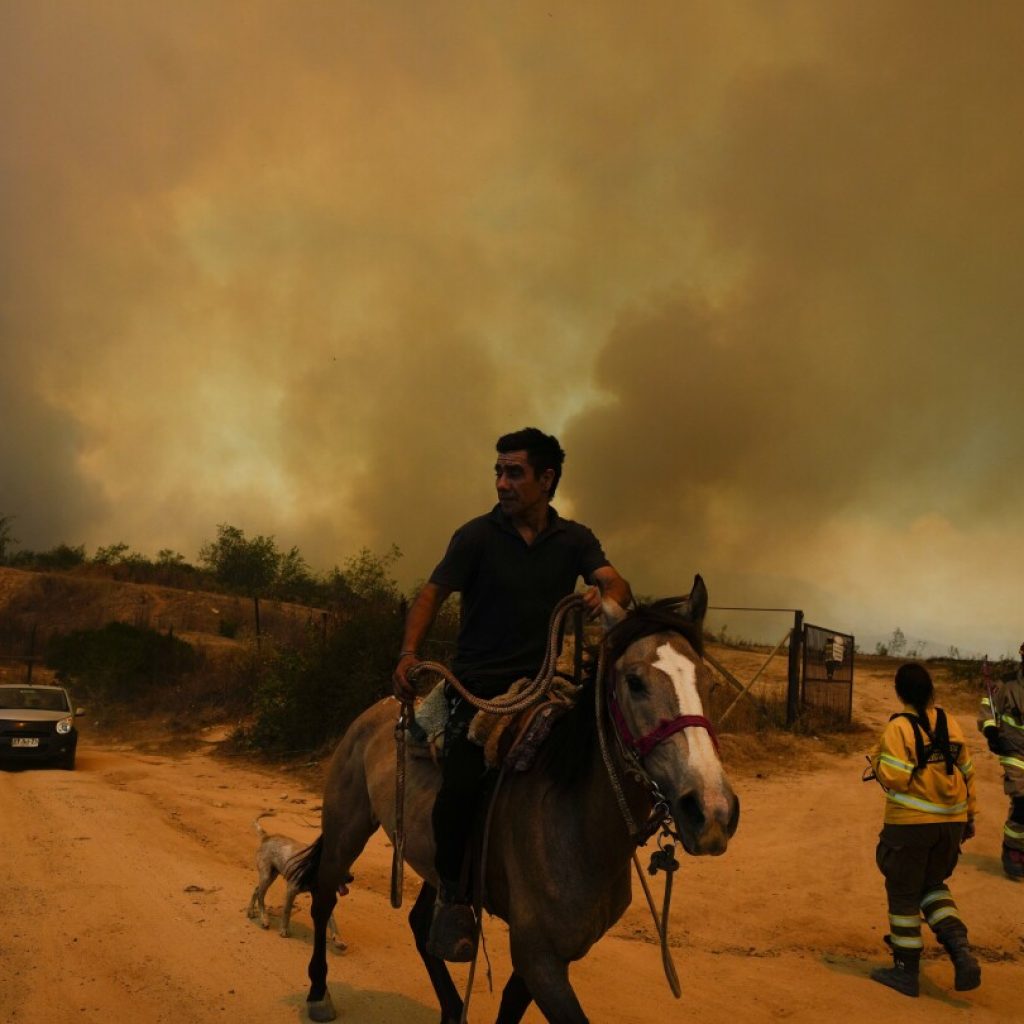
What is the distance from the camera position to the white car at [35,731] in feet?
49.6

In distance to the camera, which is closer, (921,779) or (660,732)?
(660,732)

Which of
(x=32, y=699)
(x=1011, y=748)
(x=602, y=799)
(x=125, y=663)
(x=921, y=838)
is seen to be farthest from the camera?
(x=125, y=663)

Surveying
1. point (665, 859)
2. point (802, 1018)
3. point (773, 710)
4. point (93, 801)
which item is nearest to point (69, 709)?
point (93, 801)

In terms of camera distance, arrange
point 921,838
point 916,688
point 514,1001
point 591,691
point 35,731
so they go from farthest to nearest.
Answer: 1. point 35,731
2. point 916,688
3. point 921,838
4. point 514,1001
5. point 591,691

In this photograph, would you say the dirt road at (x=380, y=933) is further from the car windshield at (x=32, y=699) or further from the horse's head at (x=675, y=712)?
the car windshield at (x=32, y=699)

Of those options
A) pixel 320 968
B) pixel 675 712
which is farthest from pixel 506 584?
pixel 320 968

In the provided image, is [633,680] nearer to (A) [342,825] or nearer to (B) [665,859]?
(B) [665,859]

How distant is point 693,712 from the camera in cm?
289

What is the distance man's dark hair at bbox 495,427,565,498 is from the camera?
13.5ft

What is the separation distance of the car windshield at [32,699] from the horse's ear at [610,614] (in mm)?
16363

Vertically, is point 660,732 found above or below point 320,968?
above

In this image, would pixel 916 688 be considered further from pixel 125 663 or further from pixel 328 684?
pixel 125 663

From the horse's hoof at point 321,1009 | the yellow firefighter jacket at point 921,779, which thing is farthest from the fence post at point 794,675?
the horse's hoof at point 321,1009

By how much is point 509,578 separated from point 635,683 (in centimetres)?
107
